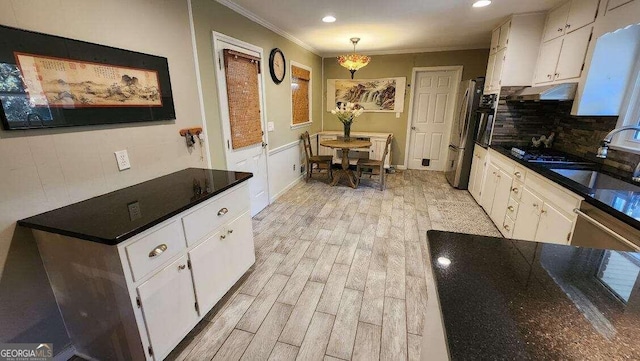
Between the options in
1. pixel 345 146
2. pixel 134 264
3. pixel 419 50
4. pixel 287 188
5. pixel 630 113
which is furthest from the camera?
pixel 419 50

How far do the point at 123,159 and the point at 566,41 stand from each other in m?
3.99

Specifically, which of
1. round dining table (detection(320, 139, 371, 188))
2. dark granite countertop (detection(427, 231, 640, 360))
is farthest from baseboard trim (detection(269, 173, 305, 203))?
dark granite countertop (detection(427, 231, 640, 360))

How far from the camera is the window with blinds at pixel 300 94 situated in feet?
14.2

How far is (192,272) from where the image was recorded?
5.12 feet

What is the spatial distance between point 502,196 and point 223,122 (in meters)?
3.17

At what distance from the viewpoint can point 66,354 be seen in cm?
147

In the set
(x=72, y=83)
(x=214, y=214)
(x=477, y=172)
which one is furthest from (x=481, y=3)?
(x=72, y=83)

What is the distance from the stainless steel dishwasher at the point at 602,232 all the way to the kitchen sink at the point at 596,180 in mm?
295

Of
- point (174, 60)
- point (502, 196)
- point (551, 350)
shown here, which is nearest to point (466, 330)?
point (551, 350)

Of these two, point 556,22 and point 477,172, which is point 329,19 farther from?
point 477,172

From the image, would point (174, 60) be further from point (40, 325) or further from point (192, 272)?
point (40, 325)

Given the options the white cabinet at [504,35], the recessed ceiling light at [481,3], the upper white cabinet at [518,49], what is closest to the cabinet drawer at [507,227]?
the upper white cabinet at [518,49]

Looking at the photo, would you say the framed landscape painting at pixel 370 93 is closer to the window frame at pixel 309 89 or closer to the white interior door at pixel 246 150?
the window frame at pixel 309 89

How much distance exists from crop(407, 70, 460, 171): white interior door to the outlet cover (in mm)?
5071
